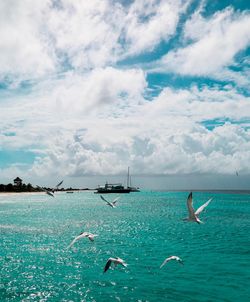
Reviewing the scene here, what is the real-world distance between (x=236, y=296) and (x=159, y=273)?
778cm

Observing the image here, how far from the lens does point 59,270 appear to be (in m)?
31.6

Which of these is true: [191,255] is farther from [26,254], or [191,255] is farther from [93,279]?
[26,254]

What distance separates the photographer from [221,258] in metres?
37.2

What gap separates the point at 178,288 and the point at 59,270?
12157 millimetres

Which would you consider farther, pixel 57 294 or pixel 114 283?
pixel 114 283

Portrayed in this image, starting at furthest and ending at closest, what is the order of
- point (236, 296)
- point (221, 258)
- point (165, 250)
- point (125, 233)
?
1. point (125, 233)
2. point (165, 250)
3. point (221, 258)
4. point (236, 296)

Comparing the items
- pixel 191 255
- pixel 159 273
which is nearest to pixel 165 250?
pixel 191 255

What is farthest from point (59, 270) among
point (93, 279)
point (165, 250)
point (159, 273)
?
point (165, 250)

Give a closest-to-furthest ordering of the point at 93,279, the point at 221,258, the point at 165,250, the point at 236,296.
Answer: the point at 236,296, the point at 93,279, the point at 221,258, the point at 165,250

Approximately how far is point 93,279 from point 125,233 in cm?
2899

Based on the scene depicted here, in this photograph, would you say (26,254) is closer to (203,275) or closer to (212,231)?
(203,275)

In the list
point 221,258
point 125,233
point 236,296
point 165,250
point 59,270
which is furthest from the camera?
point 125,233

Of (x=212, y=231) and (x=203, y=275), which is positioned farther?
(x=212, y=231)

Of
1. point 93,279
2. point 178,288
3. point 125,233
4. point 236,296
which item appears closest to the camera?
point 236,296
